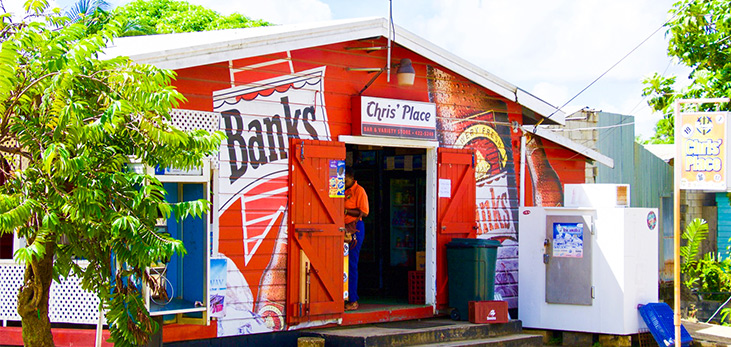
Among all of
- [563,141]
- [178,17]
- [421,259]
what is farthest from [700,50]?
[178,17]

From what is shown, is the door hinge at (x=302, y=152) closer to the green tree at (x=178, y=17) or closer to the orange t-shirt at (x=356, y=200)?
the orange t-shirt at (x=356, y=200)

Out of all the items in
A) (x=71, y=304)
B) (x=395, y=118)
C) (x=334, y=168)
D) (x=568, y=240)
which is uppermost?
(x=395, y=118)

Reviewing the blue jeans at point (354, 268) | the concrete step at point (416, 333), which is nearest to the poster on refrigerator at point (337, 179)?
the blue jeans at point (354, 268)

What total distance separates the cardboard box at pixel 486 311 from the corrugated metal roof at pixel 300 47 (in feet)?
10.7

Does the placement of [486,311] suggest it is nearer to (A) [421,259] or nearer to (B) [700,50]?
Result: (A) [421,259]

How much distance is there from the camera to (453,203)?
1159cm

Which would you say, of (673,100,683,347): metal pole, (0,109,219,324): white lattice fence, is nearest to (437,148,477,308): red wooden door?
(673,100,683,347): metal pole

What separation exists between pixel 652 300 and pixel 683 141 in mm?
2457

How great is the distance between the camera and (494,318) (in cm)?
1090

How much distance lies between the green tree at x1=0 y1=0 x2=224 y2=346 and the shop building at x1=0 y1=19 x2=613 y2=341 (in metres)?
1.57

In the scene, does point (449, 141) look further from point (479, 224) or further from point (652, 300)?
→ point (652, 300)

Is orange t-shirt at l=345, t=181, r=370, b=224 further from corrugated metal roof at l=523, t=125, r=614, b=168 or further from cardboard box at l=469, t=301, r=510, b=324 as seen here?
corrugated metal roof at l=523, t=125, r=614, b=168

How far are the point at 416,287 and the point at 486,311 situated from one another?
4.13ft

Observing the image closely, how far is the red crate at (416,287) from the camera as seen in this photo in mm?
11641
